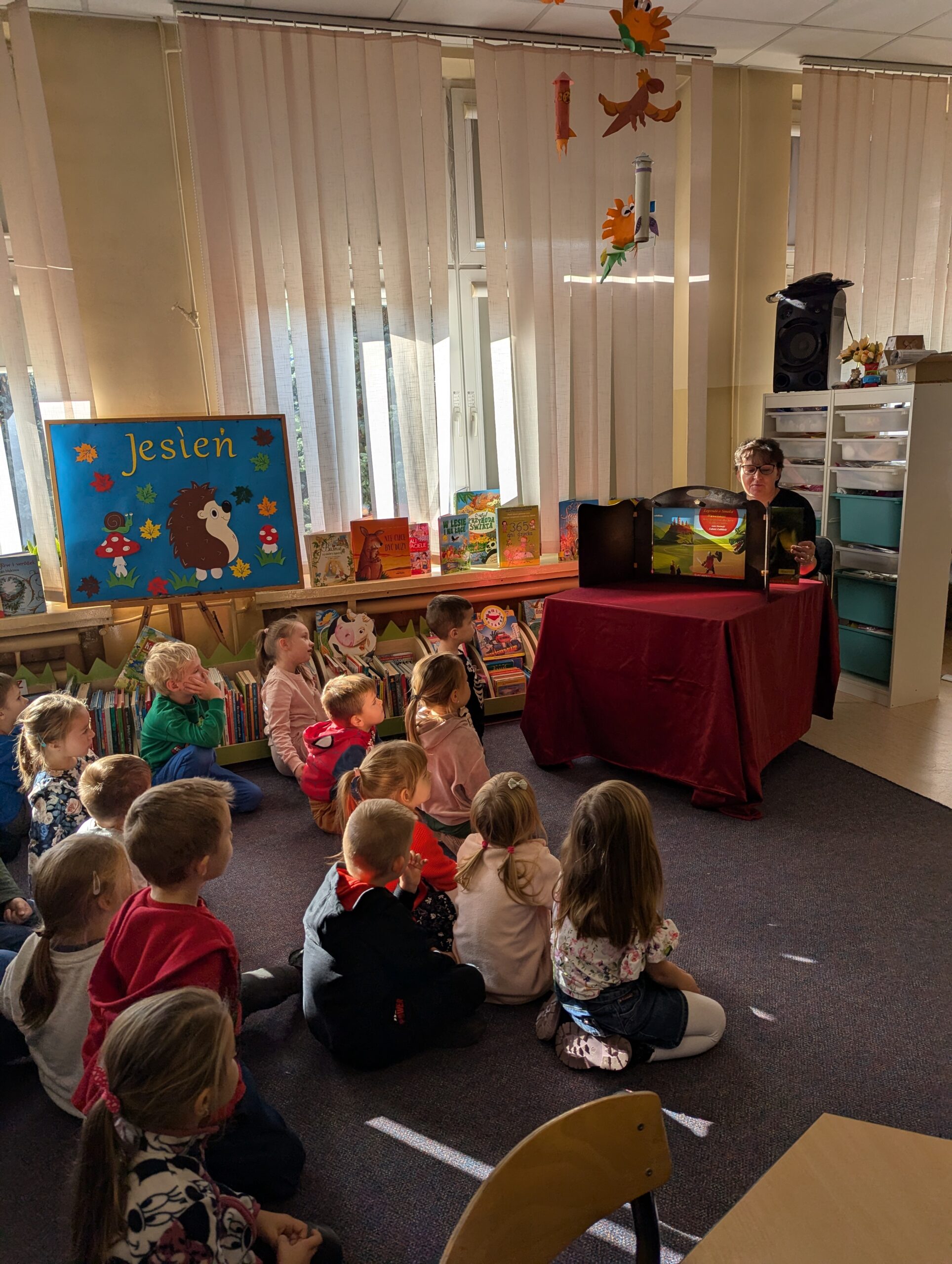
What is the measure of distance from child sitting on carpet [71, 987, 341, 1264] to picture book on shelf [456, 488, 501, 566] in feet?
11.0

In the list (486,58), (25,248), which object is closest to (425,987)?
(25,248)

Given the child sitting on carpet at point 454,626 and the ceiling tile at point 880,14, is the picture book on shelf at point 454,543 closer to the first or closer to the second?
the child sitting on carpet at point 454,626

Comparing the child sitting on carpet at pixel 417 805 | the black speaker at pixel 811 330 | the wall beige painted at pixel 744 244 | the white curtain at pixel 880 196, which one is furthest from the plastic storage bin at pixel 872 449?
the child sitting on carpet at pixel 417 805

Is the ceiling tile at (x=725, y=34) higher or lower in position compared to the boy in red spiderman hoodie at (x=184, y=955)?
higher

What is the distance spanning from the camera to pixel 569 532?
15.1 feet

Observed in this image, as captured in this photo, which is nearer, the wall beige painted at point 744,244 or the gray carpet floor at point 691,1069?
the gray carpet floor at point 691,1069

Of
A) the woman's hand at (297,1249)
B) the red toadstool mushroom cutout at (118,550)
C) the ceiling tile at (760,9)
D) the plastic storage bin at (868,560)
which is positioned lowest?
the woman's hand at (297,1249)

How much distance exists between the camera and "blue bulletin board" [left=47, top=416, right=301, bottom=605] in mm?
3619

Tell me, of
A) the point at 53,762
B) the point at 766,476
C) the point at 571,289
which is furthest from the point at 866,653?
the point at 53,762

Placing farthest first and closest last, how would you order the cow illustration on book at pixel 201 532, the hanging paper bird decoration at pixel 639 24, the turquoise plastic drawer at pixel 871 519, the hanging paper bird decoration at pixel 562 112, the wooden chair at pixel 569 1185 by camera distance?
the turquoise plastic drawer at pixel 871 519 < the cow illustration on book at pixel 201 532 < the hanging paper bird decoration at pixel 562 112 < the hanging paper bird decoration at pixel 639 24 < the wooden chair at pixel 569 1185

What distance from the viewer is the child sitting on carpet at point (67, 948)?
5.66 feet

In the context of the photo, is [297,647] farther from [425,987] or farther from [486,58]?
[486,58]

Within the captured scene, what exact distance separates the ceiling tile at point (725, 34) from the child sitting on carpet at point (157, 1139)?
465cm

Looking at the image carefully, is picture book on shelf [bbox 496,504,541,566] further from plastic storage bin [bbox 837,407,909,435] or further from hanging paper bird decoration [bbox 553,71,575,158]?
hanging paper bird decoration [bbox 553,71,575,158]
